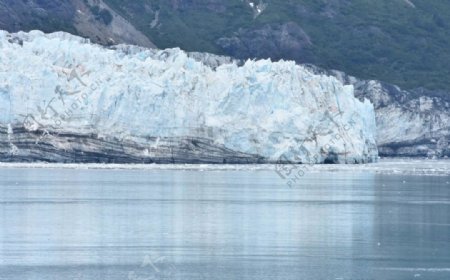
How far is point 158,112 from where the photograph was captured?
4206 centimetres

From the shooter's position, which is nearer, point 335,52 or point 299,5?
point 335,52

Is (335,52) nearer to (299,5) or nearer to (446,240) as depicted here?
(299,5)

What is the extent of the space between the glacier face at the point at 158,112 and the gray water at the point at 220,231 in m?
6.18

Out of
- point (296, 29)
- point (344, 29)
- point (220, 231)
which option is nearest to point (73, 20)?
point (296, 29)

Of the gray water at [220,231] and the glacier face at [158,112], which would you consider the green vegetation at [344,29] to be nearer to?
the glacier face at [158,112]

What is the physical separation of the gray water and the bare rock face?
48351mm

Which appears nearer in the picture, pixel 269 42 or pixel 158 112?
pixel 158 112

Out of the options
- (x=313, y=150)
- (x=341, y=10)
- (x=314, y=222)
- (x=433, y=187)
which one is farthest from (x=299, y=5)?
(x=314, y=222)

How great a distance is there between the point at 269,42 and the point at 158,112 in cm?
4441

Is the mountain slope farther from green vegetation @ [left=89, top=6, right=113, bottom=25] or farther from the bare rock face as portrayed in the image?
green vegetation @ [left=89, top=6, right=113, bottom=25]

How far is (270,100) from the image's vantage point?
43.0 meters

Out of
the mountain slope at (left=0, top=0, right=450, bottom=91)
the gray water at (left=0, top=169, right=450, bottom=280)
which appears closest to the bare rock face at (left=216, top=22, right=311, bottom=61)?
the mountain slope at (left=0, top=0, right=450, bottom=91)

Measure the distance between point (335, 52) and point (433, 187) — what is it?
51.9 metres

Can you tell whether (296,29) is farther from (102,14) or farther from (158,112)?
(158,112)
